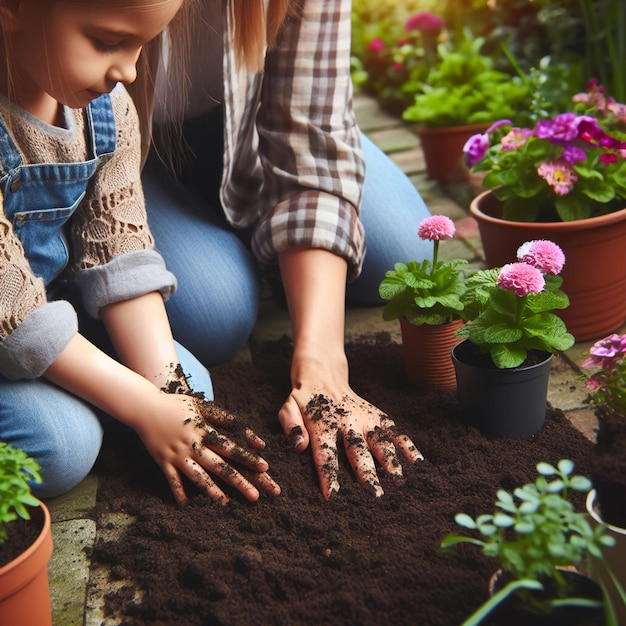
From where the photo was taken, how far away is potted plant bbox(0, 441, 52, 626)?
1149 mm

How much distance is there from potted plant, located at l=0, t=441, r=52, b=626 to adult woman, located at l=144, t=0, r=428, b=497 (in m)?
0.61

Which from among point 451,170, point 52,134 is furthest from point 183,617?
point 451,170

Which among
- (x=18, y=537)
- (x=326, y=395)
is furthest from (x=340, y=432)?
(x=18, y=537)

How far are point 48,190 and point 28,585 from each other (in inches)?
31.8

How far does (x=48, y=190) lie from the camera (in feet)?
5.54

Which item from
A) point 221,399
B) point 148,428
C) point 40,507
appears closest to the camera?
point 40,507

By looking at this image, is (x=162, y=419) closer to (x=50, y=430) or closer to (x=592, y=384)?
(x=50, y=430)

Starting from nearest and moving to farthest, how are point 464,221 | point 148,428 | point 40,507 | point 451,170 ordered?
point 40,507 → point 148,428 → point 464,221 → point 451,170

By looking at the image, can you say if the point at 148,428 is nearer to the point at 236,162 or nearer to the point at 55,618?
the point at 55,618

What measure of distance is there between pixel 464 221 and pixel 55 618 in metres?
2.04

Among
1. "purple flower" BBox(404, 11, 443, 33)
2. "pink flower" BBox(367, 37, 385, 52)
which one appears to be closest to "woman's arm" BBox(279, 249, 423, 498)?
"purple flower" BBox(404, 11, 443, 33)

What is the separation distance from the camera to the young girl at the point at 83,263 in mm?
1412

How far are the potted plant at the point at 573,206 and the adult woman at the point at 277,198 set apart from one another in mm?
340

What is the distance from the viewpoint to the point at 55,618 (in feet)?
4.50
